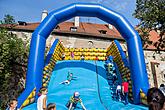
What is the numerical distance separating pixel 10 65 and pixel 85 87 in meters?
6.90

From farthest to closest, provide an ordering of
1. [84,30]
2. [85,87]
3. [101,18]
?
[84,30] → [85,87] → [101,18]

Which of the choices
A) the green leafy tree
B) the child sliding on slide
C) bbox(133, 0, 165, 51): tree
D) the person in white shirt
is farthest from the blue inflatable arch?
bbox(133, 0, 165, 51): tree

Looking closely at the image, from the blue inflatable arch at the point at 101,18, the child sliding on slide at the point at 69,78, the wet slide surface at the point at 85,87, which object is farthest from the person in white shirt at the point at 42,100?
the child sliding on slide at the point at 69,78

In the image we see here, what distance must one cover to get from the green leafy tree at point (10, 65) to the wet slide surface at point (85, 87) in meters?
3.19

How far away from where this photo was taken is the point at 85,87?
11266 millimetres

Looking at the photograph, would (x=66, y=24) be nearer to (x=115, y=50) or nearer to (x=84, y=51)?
(x=84, y=51)

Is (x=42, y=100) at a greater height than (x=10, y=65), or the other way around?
(x=10, y=65)

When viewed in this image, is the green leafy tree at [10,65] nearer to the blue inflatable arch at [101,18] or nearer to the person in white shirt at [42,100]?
the blue inflatable arch at [101,18]

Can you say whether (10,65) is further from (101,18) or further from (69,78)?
(101,18)

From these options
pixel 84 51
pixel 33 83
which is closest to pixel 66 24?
pixel 84 51

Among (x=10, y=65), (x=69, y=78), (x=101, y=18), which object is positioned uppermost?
(x=101, y=18)

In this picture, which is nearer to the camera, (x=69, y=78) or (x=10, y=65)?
(x=69, y=78)

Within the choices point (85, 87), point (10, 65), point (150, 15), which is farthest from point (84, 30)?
point (85, 87)

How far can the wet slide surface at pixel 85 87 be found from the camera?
873 cm
